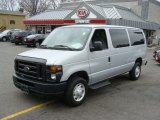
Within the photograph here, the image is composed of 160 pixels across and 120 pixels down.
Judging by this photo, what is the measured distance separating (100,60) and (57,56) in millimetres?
1482

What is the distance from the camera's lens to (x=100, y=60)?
6066mm

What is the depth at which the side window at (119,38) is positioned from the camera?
6.70 metres

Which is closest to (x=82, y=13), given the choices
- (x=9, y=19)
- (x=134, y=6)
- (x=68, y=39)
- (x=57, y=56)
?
(x=134, y=6)

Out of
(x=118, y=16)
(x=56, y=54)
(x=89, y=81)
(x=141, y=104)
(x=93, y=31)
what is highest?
(x=118, y=16)

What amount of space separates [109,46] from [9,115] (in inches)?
134

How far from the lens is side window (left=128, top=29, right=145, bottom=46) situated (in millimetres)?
7848

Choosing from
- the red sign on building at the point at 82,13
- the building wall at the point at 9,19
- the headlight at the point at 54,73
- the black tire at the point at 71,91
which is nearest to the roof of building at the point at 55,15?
the red sign on building at the point at 82,13

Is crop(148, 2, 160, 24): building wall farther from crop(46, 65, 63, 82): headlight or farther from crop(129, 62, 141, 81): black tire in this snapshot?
crop(46, 65, 63, 82): headlight

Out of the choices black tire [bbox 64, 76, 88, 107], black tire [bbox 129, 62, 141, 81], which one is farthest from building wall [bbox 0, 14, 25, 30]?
black tire [bbox 64, 76, 88, 107]

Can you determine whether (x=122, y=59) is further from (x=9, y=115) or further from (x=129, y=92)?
(x=9, y=115)

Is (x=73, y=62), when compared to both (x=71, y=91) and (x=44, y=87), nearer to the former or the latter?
(x=71, y=91)

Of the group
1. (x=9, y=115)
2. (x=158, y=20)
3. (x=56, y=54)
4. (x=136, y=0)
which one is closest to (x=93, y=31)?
(x=56, y=54)

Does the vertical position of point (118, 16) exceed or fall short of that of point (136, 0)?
it falls short

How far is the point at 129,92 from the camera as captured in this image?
6746 mm
